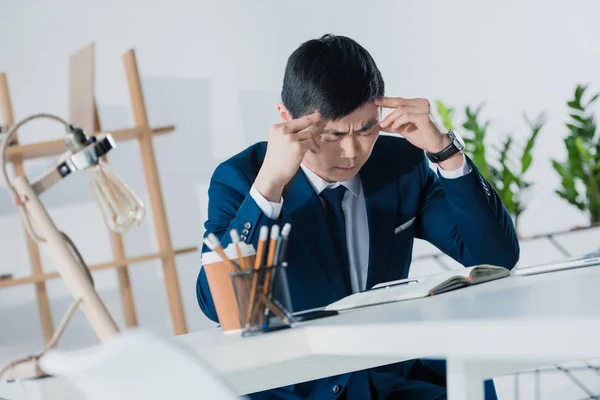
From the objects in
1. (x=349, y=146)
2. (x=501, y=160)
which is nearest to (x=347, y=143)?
(x=349, y=146)

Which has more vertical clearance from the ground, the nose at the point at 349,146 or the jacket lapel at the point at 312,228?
the nose at the point at 349,146

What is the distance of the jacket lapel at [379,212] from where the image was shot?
6.08 ft

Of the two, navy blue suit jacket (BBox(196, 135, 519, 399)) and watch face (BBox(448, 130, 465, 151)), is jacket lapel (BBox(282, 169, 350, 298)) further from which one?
watch face (BBox(448, 130, 465, 151))

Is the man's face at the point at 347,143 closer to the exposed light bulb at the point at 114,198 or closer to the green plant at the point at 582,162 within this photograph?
the exposed light bulb at the point at 114,198

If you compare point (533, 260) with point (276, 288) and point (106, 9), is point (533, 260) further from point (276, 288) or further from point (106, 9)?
point (276, 288)

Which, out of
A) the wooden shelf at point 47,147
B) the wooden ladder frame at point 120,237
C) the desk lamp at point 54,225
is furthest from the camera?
the wooden ladder frame at point 120,237

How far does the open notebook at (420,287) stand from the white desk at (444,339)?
2.8 inches

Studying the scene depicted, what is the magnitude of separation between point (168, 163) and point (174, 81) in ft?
1.24

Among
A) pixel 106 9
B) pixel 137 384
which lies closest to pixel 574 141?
pixel 106 9

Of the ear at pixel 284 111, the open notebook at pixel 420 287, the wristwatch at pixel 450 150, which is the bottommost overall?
the open notebook at pixel 420 287

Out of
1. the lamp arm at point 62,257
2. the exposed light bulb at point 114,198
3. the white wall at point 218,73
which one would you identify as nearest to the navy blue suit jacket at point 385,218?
the exposed light bulb at point 114,198

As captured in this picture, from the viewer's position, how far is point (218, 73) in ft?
13.9

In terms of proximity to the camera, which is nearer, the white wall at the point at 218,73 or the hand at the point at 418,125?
the hand at the point at 418,125

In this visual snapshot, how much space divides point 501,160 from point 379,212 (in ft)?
7.76
